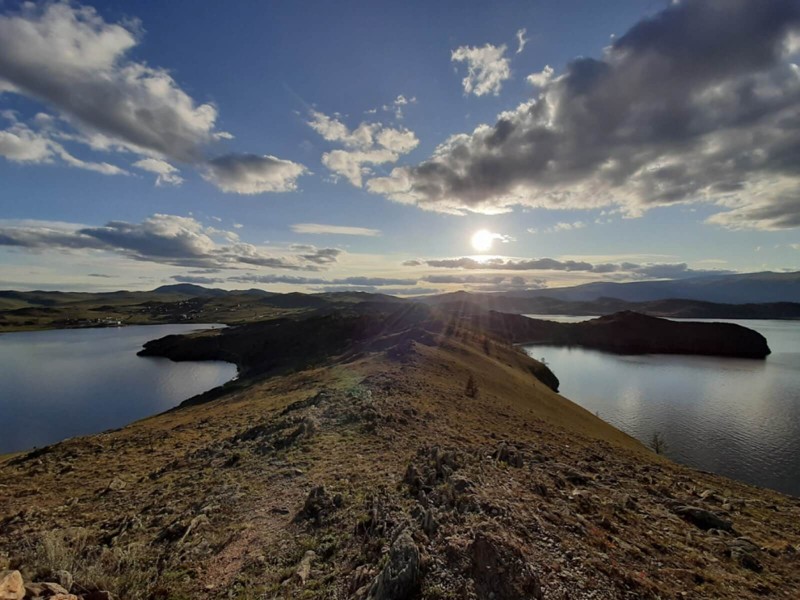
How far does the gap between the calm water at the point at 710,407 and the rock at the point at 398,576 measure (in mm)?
41438

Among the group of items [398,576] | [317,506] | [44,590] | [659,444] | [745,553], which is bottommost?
[659,444]

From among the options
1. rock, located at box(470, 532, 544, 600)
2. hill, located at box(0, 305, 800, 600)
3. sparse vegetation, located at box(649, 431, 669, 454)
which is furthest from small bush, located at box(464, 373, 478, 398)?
rock, located at box(470, 532, 544, 600)

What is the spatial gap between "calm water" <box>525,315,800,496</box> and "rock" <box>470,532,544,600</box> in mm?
39911

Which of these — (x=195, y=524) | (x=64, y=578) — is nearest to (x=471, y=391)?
(x=195, y=524)

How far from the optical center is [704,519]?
13.9 m

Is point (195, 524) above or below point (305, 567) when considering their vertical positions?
below

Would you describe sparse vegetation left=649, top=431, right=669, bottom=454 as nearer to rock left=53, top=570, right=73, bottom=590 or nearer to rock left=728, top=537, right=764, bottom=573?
rock left=728, top=537, right=764, bottom=573

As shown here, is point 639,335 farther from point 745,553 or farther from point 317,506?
point 317,506

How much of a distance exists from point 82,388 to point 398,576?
95789 mm

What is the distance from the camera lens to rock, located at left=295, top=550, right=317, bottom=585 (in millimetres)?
9734

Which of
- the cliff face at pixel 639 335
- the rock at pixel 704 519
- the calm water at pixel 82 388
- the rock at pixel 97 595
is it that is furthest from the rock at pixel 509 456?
the cliff face at pixel 639 335

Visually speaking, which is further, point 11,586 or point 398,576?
point 398,576

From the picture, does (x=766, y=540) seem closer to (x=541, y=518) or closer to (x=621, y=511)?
(x=621, y=511)

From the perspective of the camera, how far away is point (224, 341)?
5113 inches
